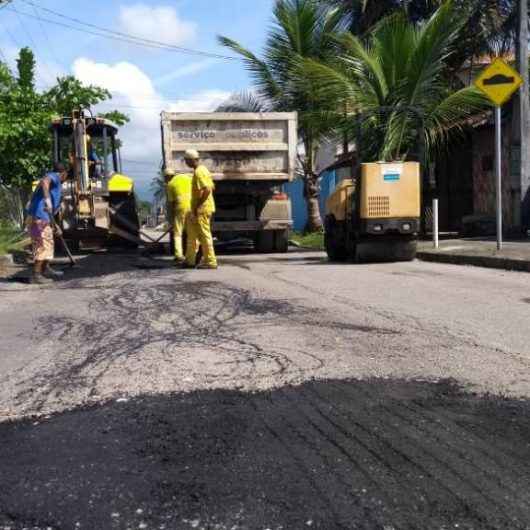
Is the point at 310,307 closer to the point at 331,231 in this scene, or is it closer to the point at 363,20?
the point at 331,231

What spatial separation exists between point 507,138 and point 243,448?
16.6m

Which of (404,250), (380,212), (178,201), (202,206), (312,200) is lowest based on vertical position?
(404,250)

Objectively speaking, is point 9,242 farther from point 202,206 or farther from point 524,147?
point 524,147

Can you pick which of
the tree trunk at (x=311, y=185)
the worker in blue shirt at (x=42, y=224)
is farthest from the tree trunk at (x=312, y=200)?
the worker in blue shirt at (x=42, y=224)

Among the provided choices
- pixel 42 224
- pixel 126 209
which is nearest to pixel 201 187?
pixel 42 224

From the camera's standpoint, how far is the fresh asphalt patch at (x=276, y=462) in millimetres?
2436

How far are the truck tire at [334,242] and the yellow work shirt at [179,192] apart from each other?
2.60m

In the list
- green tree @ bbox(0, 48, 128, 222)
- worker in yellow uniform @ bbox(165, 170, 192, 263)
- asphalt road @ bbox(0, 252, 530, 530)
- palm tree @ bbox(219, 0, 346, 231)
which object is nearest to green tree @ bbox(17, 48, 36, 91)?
green tree @ bbox(0, 48, 128, 222)

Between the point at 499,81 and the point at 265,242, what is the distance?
589 centimetres

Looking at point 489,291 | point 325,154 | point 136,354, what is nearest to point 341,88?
point 489,291

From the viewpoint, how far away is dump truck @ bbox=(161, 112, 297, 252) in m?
13.5

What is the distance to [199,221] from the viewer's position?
10820mm

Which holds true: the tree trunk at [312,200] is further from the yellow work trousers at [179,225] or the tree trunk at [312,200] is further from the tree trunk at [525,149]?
the yellow work trousers at [179,225]

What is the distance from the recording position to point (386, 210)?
11523mm
